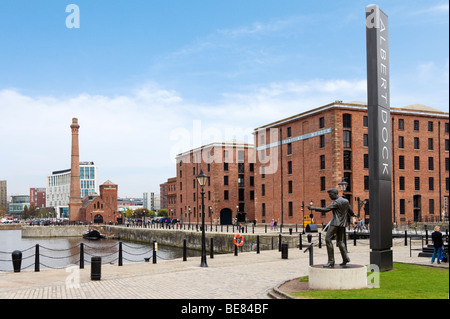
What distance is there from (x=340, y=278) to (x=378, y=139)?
259 inches

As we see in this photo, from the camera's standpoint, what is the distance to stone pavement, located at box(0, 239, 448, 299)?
42.5 feet

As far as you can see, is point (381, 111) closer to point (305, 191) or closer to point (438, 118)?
point (305, 191)

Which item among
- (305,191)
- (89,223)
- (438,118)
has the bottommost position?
(89,223)

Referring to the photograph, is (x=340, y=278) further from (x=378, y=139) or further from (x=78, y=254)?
(x=78, y=254)

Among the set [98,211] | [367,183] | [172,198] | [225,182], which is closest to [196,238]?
[367,183]

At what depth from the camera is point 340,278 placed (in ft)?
40.7

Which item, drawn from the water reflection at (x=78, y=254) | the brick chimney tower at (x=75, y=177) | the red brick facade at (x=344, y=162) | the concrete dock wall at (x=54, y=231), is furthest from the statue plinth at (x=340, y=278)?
the brick chimney tower at (x=75, y=177)
